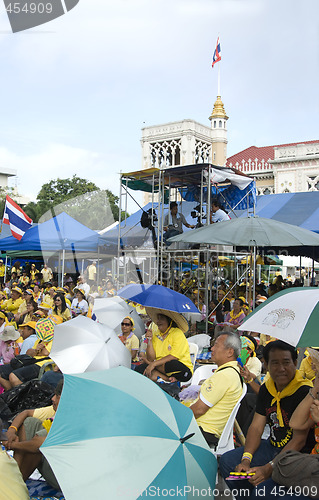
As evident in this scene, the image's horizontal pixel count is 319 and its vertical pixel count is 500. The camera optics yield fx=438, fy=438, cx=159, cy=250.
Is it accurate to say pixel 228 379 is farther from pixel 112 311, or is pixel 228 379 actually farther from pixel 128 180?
pixel 128 180

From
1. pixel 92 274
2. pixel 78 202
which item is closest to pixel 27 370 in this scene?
pixel 92 274

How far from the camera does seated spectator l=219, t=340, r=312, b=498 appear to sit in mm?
2959

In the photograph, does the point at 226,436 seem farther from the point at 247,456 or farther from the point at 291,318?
the point at 291,318

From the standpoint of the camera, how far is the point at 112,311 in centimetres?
694

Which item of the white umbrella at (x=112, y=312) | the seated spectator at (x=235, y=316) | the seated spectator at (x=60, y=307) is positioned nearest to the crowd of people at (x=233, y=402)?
the white umbrella at (x=112, y=312)

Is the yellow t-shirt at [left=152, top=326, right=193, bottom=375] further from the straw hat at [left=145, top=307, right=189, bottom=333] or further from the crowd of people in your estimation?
the straw hat at [left=145, top=307, right=189, bottom=333]

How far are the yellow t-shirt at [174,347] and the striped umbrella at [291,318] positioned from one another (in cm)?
191

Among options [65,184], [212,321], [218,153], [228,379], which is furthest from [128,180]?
Answer: [218,153]

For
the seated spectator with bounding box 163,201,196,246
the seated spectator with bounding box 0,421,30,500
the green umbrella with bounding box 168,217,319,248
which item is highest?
the seated spectator with bounding box 163,201,196,246

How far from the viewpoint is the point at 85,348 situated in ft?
15.0

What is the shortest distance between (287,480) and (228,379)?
912 millimetres

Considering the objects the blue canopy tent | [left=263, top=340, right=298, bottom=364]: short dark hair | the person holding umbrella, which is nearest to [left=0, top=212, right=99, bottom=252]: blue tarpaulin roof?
the blue canopy tent

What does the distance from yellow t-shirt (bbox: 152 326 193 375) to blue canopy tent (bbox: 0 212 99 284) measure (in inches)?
333

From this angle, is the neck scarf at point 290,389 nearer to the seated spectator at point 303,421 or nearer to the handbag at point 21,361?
the seated spectator at point 303,421
